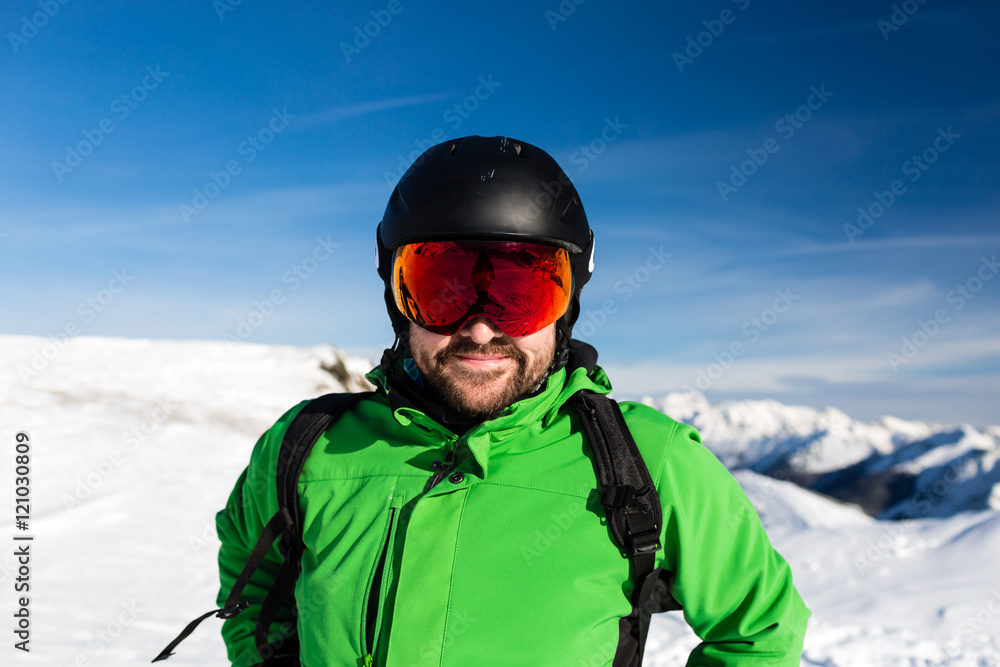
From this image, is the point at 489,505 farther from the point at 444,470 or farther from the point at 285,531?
the point at 285,531

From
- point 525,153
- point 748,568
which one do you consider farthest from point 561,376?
point 525,153

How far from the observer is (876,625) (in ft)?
17.5

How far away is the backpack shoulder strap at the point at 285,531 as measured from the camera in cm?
208

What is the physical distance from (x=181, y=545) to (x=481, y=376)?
21.8 ft

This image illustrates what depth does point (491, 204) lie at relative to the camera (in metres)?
2.26

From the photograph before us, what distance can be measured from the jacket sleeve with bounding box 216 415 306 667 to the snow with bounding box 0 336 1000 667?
113 inches

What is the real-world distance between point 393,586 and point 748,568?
104cm

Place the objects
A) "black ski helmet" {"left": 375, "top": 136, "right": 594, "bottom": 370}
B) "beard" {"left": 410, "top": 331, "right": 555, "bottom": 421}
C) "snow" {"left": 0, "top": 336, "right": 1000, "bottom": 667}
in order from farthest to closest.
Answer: "snow" {"left": 0, "top": 336, "right": 1000, "bottom": 667}, "black ski helmet" {"left": 375, "top": 136, "right": 594, "bottom": 370}, "beard" {"left": 410, "top": 331, "right": 555, "bottom": 421}

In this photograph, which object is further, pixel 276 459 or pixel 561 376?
pixel 276 459

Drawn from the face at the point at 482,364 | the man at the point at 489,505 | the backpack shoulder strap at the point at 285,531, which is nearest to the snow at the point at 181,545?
the backpack shoulder strap at the point at 285,531

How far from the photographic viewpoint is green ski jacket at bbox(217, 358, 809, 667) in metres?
1.76

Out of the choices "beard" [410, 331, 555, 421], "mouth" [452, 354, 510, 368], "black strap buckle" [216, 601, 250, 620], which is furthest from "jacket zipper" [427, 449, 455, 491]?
"black strap buckle" [216, 601, 250, 620]

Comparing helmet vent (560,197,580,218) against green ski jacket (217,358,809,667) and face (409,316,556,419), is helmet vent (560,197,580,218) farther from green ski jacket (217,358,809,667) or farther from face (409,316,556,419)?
green ski jacket (217,358,809,667)

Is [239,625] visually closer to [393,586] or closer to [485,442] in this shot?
[393,586]
